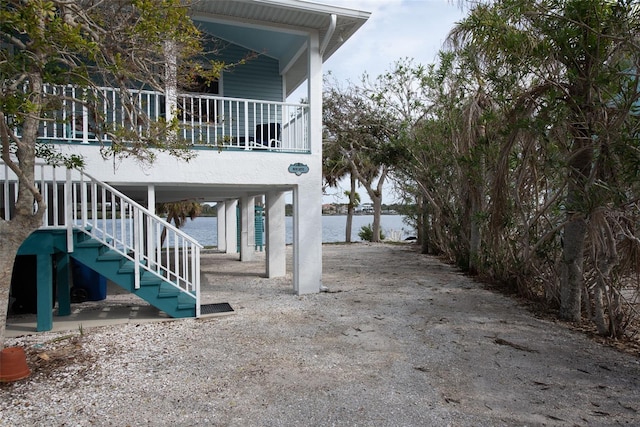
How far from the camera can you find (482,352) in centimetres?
490

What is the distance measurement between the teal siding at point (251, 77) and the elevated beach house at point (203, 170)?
2 cm

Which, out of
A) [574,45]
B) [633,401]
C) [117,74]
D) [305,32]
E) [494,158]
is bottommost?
[633,401]

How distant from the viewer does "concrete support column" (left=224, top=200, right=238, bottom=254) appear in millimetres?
16781

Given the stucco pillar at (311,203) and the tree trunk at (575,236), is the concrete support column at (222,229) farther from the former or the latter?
the tree trunk at (575,236)

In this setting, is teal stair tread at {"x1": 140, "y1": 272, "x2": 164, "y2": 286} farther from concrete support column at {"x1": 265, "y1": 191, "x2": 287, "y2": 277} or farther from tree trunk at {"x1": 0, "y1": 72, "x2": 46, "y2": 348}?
concrete support column at {"x1": 265, "y1": 191, "x2": 287, "y2": 277}

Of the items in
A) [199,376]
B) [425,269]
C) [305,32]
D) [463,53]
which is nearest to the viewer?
[199,376]

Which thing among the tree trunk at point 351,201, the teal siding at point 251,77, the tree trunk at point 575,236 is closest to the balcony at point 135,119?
the teal siding at point 251,77

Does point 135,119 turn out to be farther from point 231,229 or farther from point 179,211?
point 179,211

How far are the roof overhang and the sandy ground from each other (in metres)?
5.03

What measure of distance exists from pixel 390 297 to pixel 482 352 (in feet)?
10.3

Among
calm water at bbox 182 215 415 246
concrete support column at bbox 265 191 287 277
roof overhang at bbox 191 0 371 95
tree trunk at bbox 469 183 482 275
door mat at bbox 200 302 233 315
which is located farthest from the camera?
calm water at bbox 182 215 415 246

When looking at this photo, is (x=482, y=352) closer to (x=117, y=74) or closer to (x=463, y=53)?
(x=463, y=53)

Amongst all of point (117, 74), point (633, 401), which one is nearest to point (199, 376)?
point (117, 74)

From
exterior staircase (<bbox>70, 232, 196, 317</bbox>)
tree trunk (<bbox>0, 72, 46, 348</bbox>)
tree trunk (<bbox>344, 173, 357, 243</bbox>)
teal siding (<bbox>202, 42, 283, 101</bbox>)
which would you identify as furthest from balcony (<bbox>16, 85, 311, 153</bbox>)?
tree trunk (<bbox>344, 173, 357, 243</bbox>)
